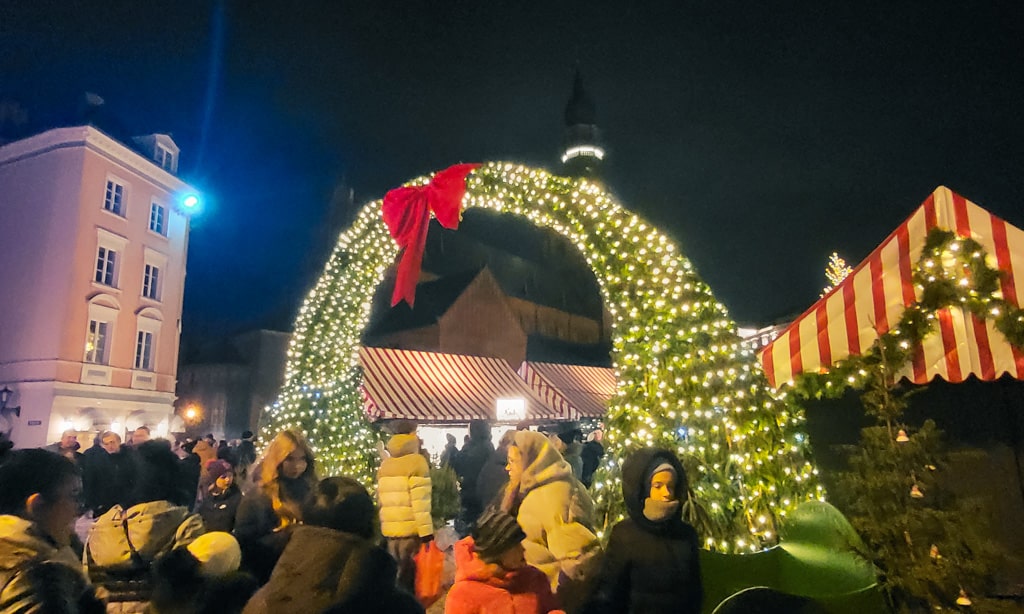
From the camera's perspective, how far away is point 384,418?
561 inches

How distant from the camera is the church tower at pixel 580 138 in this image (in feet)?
133

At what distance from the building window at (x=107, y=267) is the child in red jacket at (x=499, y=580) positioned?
22.8 metres

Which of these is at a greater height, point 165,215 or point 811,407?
point 165,215

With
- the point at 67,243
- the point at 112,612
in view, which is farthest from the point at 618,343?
the point at 67,243

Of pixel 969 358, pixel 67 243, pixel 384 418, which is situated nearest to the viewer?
pixel 969 358

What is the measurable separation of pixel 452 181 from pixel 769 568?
4993 mm

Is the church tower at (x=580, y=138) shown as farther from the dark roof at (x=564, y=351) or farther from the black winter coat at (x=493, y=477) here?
the black winter coat at (x=493, y=477)

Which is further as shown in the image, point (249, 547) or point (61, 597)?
point (249, 547)

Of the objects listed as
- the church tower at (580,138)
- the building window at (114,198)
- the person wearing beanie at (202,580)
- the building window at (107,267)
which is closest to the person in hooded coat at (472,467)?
the person wearing beanie at (202,580)

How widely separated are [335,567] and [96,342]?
22.7 metres

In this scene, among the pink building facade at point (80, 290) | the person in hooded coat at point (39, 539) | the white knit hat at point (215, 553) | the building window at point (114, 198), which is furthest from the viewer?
the building window at point (114, 198)

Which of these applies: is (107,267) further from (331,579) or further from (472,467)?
(331,579)

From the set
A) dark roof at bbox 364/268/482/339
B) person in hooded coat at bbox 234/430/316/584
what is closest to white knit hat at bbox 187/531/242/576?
person in hooded coat at bbox 234/430/316/584

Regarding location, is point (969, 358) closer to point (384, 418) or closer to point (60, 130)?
point (384, 418)
